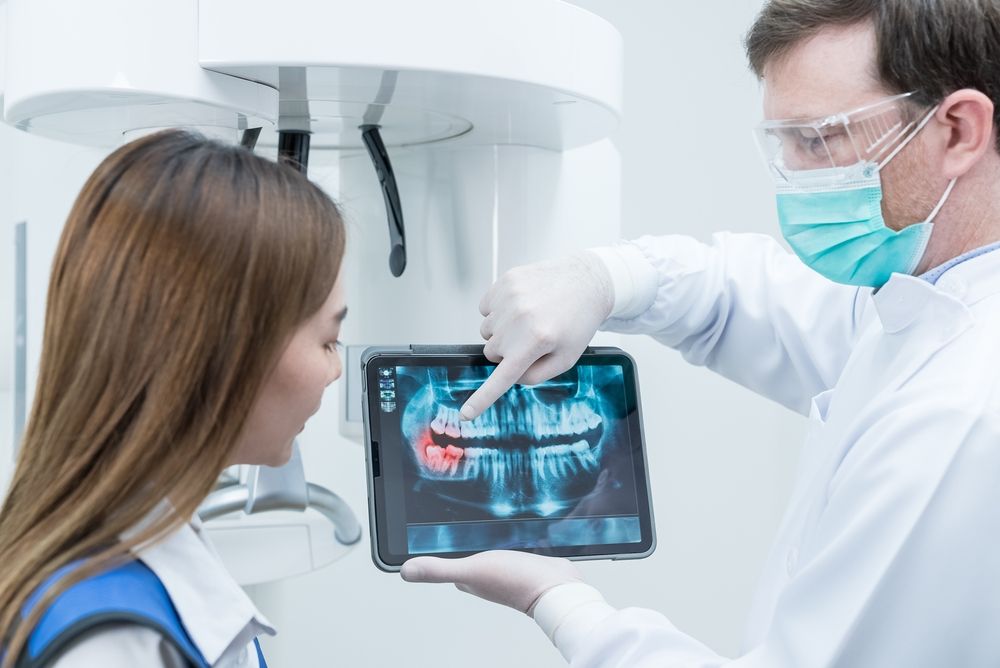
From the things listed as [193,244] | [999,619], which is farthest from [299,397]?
[999,619]

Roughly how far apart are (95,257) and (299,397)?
18 cm

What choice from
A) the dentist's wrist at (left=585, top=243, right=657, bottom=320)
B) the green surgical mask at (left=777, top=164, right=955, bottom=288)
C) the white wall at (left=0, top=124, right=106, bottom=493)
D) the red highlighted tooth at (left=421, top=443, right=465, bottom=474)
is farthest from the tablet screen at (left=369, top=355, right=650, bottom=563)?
the white wall at (left=0, top=124, right=106, bottom=493)

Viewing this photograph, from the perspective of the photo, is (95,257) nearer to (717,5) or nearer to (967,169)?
(967,169)

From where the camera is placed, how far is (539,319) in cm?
104

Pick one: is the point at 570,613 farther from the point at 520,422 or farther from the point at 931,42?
the point at 931,42

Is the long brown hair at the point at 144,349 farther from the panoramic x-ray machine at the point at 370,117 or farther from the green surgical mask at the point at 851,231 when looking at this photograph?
the green surgical mask at the point at 851,231

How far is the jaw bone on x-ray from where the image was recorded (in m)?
1.01

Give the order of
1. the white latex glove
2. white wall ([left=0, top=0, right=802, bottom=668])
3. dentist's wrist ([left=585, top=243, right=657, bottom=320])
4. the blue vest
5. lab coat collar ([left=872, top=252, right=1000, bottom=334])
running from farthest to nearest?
white wall ([left=0, top=0, right=802, bottom=668]) < dentist's wrist ([left=585, top=243, right=657, bottom=320]) < the white latex glove < lab coat collar ([left=872, top=252, right=1000, bottom=334]) < the blue vest

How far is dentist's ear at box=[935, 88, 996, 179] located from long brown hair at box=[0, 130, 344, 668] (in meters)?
0.57

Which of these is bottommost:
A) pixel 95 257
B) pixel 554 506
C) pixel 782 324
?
pixel 554 506

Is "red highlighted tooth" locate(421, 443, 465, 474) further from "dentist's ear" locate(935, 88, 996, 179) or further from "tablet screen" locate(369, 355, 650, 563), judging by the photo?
"dentist's ear" locate(935, 88, 996, 179)

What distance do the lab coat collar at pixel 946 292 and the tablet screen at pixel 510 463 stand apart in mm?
312

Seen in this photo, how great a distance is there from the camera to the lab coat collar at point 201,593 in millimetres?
651

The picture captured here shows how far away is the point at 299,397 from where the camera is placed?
0.77m
